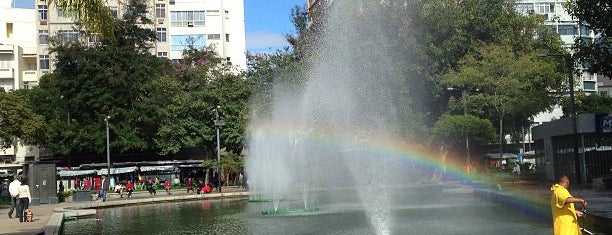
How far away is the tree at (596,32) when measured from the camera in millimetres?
27391

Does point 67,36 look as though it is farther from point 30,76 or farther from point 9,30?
point 9,30

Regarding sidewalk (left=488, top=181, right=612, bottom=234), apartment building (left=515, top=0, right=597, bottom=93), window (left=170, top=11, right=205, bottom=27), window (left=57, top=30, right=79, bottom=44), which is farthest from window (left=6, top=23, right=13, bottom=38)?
sidewalk (left=488, top=181, right=612, bottom=234)

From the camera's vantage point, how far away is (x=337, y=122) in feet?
124

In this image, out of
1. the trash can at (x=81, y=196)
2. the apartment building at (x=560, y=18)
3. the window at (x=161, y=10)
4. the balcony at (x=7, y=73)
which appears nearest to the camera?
the trash can at (x=81, y=196)

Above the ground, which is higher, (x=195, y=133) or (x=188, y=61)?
(x=188, y=61)

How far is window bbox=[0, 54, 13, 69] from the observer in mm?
80250

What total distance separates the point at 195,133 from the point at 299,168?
1106 inches

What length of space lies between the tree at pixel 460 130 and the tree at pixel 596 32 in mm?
18887

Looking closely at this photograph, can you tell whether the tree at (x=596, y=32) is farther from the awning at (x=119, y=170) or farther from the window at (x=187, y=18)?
the window at (x=187, y=18)

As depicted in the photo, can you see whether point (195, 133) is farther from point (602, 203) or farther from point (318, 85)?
point (602, 203)

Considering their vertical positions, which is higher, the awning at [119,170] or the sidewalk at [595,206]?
the awning at [119,170]

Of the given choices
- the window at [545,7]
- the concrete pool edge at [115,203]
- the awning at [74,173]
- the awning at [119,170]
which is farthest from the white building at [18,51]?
the window at [545,7]

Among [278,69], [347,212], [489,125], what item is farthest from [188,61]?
[347,212]

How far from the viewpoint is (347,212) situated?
2922cm
